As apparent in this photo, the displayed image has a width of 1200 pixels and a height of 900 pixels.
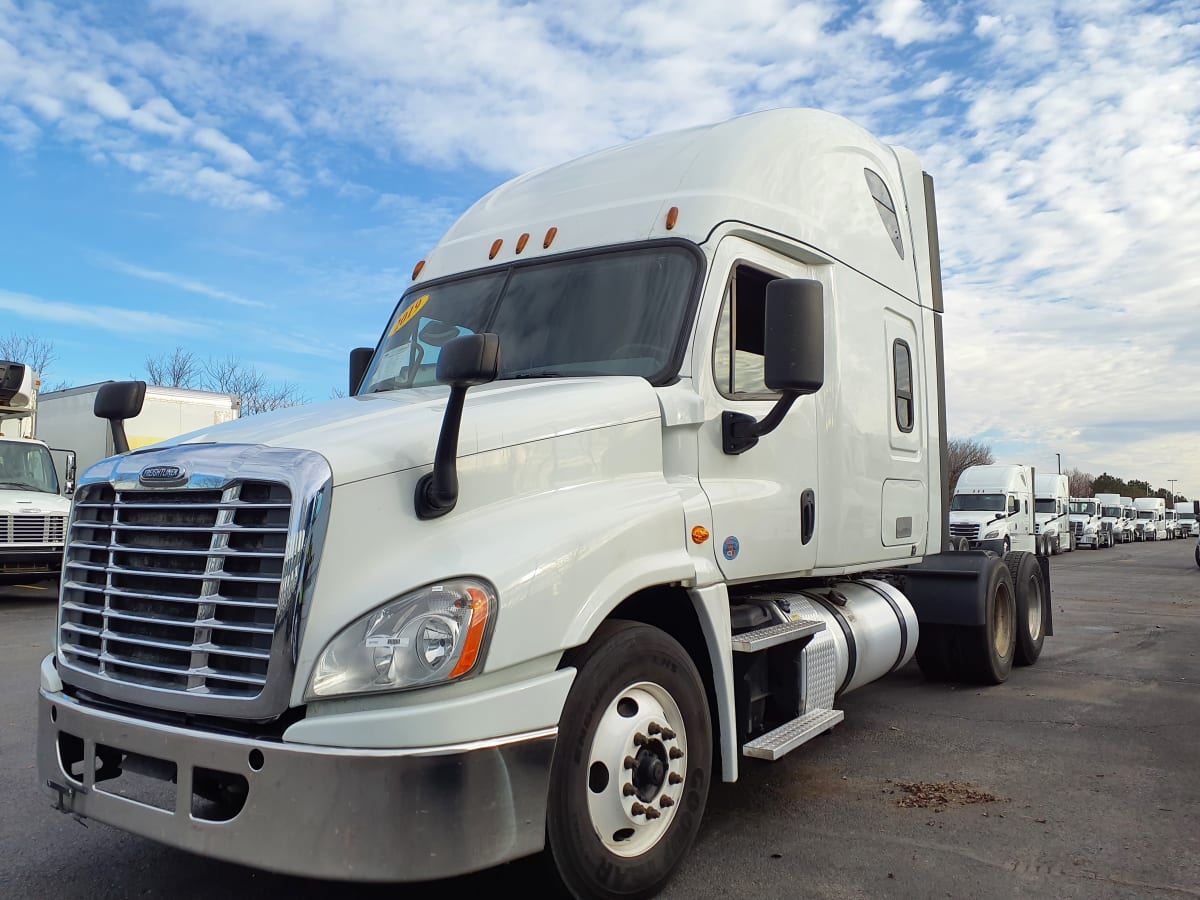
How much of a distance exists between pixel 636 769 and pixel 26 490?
14.6 meters

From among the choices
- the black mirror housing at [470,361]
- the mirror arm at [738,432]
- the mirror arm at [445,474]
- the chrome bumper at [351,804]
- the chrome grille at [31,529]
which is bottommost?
the chrome bumper at [351,804]

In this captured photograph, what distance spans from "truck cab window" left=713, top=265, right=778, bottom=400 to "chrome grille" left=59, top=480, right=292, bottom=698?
2102 mm

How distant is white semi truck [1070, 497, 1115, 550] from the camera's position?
150ft

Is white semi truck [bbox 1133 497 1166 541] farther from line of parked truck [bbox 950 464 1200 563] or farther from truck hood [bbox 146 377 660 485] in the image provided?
truck hood [bbox 146 377 660 485]

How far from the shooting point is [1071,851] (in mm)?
4203

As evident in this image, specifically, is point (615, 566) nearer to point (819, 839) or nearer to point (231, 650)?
point (231, 650)

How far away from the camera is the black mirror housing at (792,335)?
12.7 ft

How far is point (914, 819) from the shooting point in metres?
4.63

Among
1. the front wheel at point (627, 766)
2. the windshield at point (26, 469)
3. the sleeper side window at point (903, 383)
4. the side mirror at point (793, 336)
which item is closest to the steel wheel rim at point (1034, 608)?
the sleeper side window at point (903, 383)

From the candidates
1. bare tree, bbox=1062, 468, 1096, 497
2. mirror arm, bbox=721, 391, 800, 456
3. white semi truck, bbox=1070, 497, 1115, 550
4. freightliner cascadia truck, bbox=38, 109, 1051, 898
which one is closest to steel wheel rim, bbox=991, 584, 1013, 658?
freightliner cascadia truck, bbox=38, 109, 1051, 898

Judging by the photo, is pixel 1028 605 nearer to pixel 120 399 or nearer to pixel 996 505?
pixel 120 399

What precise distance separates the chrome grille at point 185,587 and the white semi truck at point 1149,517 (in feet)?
230

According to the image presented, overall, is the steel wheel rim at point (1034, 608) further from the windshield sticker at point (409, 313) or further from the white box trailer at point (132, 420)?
the white box trailer at point (132, 420)

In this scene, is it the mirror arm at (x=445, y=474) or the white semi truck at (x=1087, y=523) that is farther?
the white semi truck at (x=1087, y=523)
